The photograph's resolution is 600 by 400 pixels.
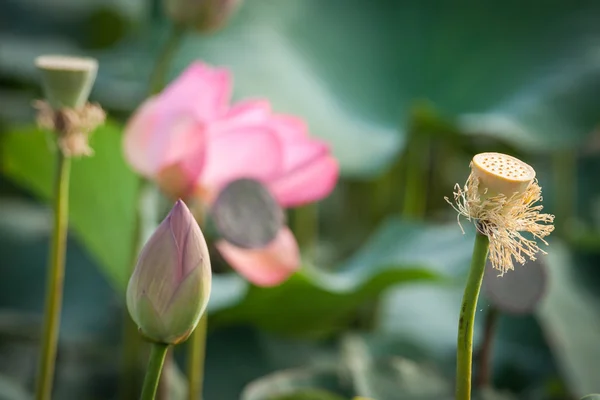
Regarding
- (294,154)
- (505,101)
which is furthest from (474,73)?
(294,154)

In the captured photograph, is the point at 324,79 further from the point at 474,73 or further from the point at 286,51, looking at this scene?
the point at 474,73

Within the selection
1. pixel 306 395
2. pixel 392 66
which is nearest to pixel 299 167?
pixel 306 395

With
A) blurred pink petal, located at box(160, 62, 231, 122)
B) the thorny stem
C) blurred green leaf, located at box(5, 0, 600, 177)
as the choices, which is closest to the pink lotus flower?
blurred pink petal, located at box(160, 62, 231, 122)

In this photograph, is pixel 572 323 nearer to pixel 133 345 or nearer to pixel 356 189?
pixel 133 345

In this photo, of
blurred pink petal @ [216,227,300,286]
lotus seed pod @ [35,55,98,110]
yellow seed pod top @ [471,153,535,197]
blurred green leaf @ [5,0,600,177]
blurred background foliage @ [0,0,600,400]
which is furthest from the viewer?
blurred green leaf @ [5,0,600,177]

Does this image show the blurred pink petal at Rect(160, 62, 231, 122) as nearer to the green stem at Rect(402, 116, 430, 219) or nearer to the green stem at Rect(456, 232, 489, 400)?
the green stem at Rect(456, 232, 489, 400)

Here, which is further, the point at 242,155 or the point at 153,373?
the point at 242,155
